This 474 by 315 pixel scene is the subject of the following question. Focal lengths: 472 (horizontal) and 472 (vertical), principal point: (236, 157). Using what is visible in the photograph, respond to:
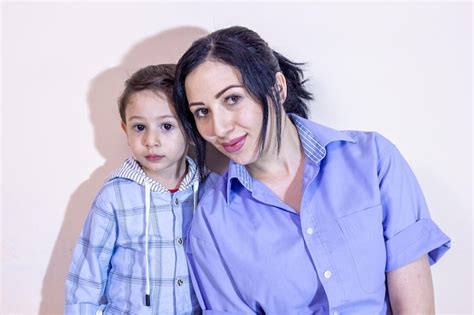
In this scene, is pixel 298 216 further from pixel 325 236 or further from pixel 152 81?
pixel 152 81

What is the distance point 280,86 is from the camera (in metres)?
1.05

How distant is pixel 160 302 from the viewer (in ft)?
3.68

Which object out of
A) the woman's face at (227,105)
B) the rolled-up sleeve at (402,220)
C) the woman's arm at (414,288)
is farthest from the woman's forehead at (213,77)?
the woman's arm at (414,288)

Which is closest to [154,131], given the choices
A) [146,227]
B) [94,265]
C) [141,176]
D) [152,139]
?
[152,139]

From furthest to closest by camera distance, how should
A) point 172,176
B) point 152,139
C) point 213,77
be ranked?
1. point 172,176
2. point 152,139
3. point 213,77

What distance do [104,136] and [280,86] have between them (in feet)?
1.73

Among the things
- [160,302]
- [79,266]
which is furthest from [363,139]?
[79,266]

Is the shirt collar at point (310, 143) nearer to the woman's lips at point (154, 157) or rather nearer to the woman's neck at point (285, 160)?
the woman's neck at point (285, 160)

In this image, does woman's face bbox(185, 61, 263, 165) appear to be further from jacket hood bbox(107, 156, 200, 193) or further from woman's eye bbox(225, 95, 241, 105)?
jacket hood bbox(107, 156, 200, 193)

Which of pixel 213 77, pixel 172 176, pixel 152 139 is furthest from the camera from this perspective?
pixel 172 176

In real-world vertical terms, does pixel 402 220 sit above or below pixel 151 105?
below

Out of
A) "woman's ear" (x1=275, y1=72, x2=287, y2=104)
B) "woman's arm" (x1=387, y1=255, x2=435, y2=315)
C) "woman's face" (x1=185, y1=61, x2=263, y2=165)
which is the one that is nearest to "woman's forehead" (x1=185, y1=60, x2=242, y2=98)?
"woman's face" (x1=185, y1=61, x2=263, y2=165)

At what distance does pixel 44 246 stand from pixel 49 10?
65cm

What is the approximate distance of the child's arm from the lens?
1.14 m
